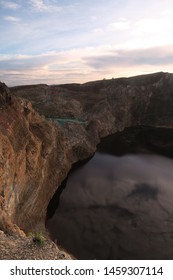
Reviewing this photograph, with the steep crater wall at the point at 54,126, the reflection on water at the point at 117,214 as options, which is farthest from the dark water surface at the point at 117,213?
the steep crater wall at the point at 54,126

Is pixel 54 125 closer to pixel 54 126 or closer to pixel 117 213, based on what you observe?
pixel 54 126

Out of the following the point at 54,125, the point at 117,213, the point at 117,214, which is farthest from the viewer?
the point at 54,125

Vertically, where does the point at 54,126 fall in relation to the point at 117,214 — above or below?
above

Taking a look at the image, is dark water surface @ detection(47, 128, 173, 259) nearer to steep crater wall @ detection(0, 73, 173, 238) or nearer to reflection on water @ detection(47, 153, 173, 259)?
reflection on water @ detection(47, 153, 173, 259)

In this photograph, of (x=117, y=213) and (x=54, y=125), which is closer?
(x=117, y=213)

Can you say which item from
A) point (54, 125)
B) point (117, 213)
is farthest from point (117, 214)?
point (54, 125)

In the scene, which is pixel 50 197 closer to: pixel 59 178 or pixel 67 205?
pixel 67 205

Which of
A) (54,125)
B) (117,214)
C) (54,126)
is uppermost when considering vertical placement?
(54,125)
